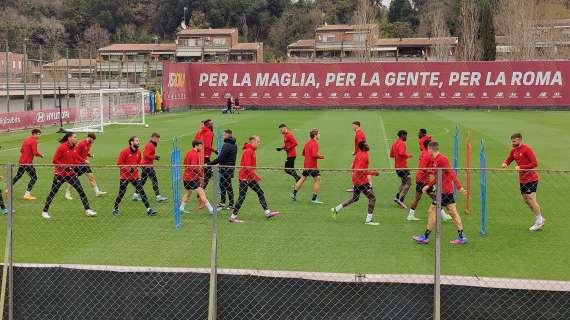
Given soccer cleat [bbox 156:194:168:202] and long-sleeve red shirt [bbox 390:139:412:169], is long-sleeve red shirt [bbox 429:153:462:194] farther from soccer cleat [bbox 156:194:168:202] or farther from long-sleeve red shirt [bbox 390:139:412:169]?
soccer cleat [bbox 156:194:168:202]

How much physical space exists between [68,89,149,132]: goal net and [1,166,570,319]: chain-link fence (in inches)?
694

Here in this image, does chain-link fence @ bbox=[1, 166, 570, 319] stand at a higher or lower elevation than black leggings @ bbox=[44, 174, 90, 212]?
lower

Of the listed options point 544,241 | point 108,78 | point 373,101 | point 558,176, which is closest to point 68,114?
point 108,78

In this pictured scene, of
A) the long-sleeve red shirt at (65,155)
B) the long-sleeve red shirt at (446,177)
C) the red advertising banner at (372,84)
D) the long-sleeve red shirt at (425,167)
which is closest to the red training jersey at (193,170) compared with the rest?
the long-sleeve red shirt at (65,155)

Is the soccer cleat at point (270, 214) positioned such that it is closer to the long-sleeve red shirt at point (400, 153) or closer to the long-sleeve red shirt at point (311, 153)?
the long-sleeve red shirt at point (311, 153)

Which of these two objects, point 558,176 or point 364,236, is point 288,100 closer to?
point 558,176

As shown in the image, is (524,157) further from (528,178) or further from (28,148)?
(28,148)

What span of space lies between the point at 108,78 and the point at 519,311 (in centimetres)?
5204

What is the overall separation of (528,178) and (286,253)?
198 inches

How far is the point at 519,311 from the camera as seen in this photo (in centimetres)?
749

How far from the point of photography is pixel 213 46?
10194 centimetres

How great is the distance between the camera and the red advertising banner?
52438mm

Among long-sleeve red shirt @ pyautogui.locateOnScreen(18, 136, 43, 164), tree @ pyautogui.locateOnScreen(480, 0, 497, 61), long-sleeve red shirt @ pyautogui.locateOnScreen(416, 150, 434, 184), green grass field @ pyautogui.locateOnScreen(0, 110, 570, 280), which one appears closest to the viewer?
green grass field @ pyautogui.locateOnScreen(0, 110, 570, 280)

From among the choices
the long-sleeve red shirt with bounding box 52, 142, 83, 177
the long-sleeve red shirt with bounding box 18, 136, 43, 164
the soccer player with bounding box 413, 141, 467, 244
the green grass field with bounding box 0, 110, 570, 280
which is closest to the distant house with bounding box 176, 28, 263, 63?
the green grass field with bounding box 0, 110, 570, 280
